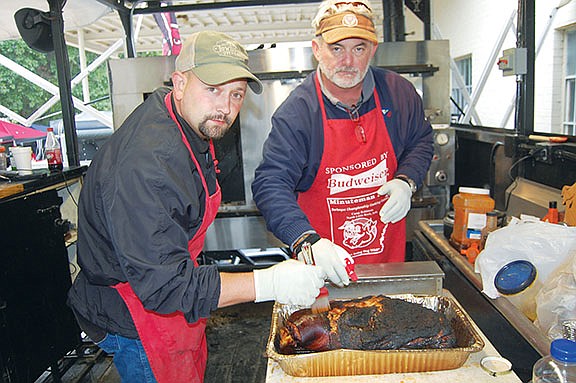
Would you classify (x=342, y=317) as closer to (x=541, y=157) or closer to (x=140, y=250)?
(x=140, y=250)

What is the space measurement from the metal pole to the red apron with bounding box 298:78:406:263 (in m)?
1.86

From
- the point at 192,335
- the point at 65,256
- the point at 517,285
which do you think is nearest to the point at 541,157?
the point at 517,285

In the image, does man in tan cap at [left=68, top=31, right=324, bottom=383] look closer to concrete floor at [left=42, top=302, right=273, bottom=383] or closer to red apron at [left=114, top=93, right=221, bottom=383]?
red apron at [left=114, top=93, right=221, bottom=383]

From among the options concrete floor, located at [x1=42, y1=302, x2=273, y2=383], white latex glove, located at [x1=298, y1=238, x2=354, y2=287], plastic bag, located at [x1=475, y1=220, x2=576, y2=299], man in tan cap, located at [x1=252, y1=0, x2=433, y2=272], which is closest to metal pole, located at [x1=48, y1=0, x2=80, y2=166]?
concrete floor, located at [x1=42, y1=302, x2=273, y2=383]

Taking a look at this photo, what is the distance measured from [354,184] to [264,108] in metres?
1.71

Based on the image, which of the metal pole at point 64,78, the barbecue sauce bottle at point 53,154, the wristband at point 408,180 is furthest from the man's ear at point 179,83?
the metal pole at point 64,78

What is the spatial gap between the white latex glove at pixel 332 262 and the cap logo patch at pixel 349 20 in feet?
3.03

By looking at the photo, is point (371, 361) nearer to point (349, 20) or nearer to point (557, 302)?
point (557, 302)

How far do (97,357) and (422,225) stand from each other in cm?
228

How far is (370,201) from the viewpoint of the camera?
2.17 meters

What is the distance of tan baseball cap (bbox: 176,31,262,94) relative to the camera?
4.55 feet

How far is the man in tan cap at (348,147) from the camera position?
6.29ft

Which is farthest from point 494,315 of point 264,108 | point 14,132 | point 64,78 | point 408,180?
point 14,132

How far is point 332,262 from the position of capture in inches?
58.0
